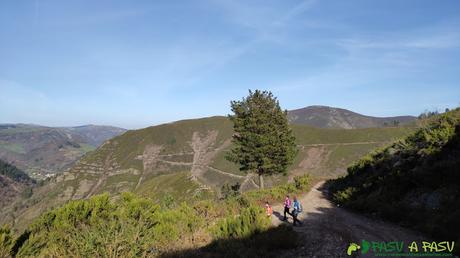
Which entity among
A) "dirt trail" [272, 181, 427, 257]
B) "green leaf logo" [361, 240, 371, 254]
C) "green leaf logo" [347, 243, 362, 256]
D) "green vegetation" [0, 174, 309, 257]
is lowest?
"dirt trail" [272, 181, 427, 257]

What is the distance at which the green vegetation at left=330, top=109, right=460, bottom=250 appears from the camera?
15234mm

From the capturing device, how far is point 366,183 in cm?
2520

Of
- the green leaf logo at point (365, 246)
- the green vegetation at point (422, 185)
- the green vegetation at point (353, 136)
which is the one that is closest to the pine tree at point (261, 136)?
the green vegetation at point (422, 185)

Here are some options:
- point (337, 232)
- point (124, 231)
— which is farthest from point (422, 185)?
point (124, 231)

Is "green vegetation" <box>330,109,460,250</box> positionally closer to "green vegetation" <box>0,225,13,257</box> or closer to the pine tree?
the pine tree

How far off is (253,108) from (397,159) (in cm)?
1585

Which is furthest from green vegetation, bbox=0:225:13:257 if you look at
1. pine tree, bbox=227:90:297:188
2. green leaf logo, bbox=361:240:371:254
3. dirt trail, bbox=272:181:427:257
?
pine tree, bbox=227:90:297:188

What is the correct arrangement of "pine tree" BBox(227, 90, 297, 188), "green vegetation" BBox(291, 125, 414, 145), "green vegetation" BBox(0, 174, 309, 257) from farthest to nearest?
"green vegetation" BBox(291, 125, 414, 145)
"pine tree" BBox(227, 90, 297, 188)
"green vegetation" BBox(0, 174, 309, 257)

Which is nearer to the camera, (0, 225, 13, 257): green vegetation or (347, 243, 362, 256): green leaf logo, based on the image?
(0, 225, 13, 257): green vegetation

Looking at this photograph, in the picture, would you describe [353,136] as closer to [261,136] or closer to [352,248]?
[261,136]

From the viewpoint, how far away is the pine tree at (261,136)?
3628 cm

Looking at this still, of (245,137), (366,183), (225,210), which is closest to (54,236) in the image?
(225,210)

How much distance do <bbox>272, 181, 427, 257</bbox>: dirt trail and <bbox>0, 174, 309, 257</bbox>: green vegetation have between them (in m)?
1.02

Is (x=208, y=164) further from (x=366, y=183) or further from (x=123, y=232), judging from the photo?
(x=123, y=232)
